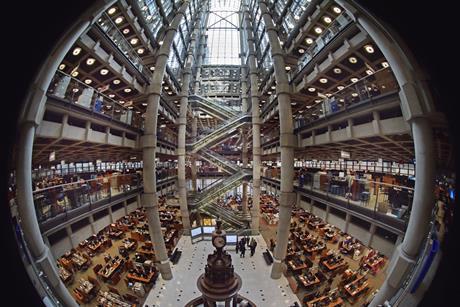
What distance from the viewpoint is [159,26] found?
16.3 m

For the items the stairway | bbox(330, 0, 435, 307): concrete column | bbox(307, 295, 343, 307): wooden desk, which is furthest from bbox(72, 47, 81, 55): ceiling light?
bbox(307, 295, 343, 307): wooden desk

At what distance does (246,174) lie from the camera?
737 inches

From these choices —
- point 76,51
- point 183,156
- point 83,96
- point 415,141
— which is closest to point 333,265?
point 415,141

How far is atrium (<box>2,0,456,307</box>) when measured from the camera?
3.39 meters

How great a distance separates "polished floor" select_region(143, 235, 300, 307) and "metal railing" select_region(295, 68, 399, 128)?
990 cm

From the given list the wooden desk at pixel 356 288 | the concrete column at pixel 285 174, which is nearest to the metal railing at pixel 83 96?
the concrete column at pixel 285 174

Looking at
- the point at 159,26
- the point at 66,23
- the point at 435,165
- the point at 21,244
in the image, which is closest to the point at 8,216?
the point at 21,244

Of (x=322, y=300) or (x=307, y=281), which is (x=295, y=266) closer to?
(x=307, y=281)

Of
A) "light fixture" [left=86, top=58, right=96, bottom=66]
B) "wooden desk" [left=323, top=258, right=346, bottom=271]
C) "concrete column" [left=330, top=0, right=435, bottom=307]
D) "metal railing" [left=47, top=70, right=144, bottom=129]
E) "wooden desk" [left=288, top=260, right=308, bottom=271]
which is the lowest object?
"wooden desk" [left=323, top=258, right=346, bottom=271]

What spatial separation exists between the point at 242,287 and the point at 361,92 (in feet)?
37.8

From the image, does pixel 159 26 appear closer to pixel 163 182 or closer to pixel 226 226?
pixel 163 182

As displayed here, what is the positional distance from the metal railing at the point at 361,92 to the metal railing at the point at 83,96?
32.1ft

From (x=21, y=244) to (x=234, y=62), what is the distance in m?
36.0

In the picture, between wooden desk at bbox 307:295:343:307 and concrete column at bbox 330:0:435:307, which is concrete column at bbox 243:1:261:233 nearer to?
wooden desk at bbox 307:295:343:307
